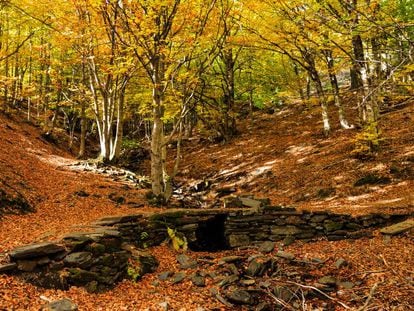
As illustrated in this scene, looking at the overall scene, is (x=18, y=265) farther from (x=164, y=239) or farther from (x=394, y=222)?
(x=394, y=222)

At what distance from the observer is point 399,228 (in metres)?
8.28

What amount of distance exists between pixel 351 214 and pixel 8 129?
748 inches

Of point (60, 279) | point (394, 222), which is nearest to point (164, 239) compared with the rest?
point (60, 279)

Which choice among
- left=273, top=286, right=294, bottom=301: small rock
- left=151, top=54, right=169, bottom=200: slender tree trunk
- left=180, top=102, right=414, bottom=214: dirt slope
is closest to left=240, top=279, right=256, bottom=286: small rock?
left=273, top=286, right=294, bottom=301: small rock

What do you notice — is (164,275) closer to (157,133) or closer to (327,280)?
(327,280)

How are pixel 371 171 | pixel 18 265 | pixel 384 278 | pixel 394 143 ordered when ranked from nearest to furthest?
pixel 18 265 < pixel 384 278 < pixel 371 171 < pixel 394 143

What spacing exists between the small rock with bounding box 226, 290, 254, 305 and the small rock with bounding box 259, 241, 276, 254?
7.87ft

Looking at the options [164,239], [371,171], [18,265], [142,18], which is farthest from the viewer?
[371,171]

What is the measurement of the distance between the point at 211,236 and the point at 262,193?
4.78 m

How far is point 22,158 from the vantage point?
14.5 meters

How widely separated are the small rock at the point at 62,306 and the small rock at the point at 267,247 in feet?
15.8

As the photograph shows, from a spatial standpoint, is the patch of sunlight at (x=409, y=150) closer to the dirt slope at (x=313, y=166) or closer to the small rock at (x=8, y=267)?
the dirt slope at (x=313, y=166)

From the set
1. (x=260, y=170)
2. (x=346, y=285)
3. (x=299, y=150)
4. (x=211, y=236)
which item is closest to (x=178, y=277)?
(x=211, y=236)

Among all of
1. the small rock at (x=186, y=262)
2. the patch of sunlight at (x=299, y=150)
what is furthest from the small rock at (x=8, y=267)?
the patch of sunlight at (x=299, y=150)
